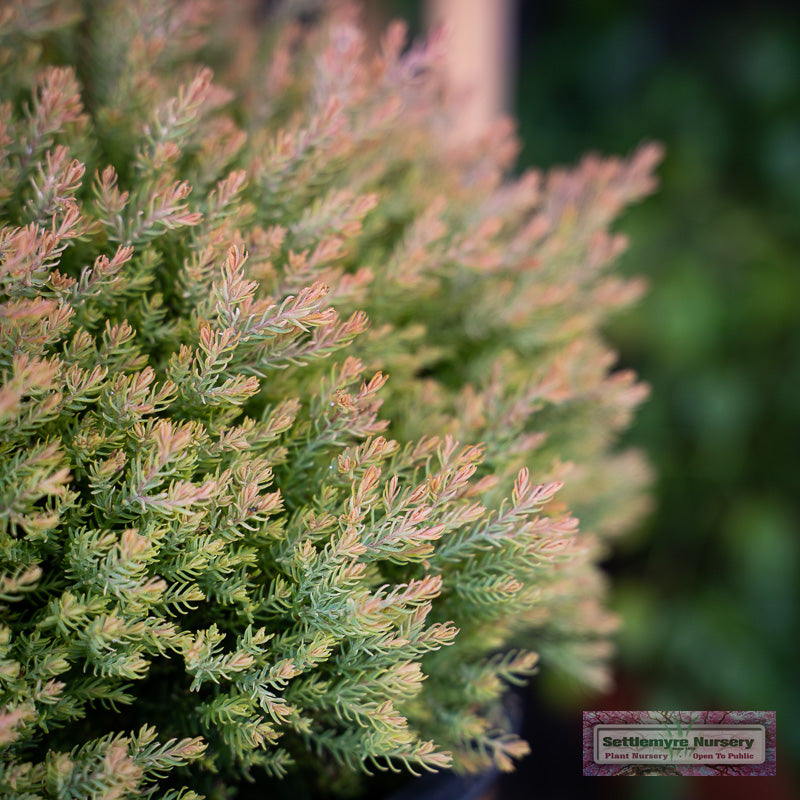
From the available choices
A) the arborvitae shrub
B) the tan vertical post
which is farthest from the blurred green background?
the arborvitae shrub

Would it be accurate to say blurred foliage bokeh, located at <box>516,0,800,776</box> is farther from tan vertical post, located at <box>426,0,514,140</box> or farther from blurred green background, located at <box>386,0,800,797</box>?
tan vertical post, located at <box>426,0,514,140</box>

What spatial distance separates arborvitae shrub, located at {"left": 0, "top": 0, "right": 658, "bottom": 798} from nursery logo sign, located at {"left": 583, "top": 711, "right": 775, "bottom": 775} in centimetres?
3

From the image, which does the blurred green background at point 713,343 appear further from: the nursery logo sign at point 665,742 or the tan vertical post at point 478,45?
the nursery logo sign at point 665,742

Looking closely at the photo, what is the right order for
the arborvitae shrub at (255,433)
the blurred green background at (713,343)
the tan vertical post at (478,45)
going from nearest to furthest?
the arborvitae shrub at (255,433)
the tan vertical post at (478,45)
the blurred green background at (713,343)

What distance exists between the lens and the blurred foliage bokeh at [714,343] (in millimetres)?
714

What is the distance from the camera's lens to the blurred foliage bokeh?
2.34 feet

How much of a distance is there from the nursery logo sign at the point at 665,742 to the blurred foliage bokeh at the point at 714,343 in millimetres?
443

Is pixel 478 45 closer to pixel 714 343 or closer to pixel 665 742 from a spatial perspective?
pixel 714 343

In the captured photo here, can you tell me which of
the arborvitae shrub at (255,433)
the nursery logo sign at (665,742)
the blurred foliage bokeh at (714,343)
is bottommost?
the nursery logo sign at (665,742)

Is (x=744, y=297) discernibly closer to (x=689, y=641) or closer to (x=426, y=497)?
(x=689, y=641)

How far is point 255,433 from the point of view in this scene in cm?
23

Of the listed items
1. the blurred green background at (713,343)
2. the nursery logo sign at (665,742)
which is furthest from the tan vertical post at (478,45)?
the nursery logo sign at (665,742)

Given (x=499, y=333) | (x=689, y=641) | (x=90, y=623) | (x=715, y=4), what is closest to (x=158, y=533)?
(x=90, y=623)

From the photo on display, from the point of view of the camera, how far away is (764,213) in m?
0.78
